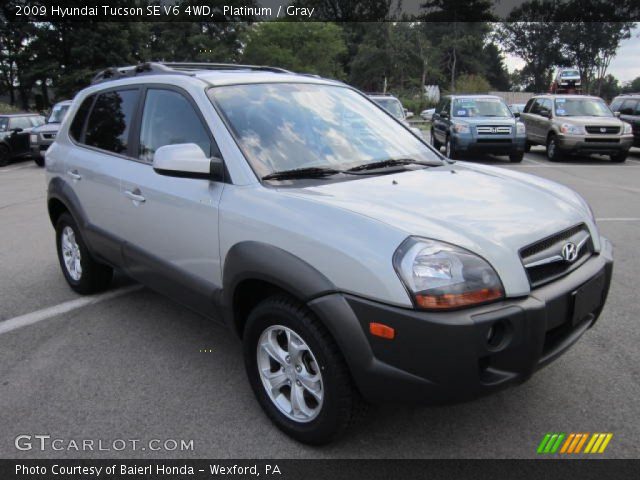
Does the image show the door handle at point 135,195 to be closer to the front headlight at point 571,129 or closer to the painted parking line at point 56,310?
the painted parking line at point 56,310

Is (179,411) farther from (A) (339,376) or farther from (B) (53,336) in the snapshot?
(B) (53,336)

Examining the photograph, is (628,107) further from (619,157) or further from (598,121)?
(598,121)

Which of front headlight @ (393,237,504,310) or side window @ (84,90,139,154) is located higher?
side window @ (84,90,139,154)

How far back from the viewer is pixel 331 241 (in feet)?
Answer: 7.65

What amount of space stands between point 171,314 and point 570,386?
2.87 meters

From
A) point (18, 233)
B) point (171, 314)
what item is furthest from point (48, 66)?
point (171, 314)

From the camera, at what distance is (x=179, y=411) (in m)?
2.96

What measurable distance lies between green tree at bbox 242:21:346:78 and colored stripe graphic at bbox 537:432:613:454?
152 ft

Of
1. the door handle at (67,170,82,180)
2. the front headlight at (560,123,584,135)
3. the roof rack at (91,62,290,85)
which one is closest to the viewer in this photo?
the roof rack at (91,62,290,85)

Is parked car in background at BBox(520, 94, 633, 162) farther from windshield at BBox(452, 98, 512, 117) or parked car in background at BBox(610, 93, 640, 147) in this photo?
windshield at BBox(452, 98, 512, 117)

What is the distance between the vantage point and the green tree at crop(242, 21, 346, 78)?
153ft

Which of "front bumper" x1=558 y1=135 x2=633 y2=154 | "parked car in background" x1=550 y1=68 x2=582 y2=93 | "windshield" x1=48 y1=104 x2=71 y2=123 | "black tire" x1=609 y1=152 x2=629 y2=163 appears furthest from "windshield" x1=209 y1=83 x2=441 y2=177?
"parked car in background" x1=550 y1=68 x2=582 y2=93

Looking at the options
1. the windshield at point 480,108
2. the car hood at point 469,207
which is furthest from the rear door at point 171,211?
the windshield at point 480,108

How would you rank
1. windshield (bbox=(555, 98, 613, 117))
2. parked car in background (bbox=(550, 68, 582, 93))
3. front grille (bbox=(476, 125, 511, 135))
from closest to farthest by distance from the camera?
1. front grille (bbox=(476, 125, 511, 135))
2. windshield (bbox=(555, 98, 613, 117))
3. parked car in background (bbox=(550, 68, 582, 93))
